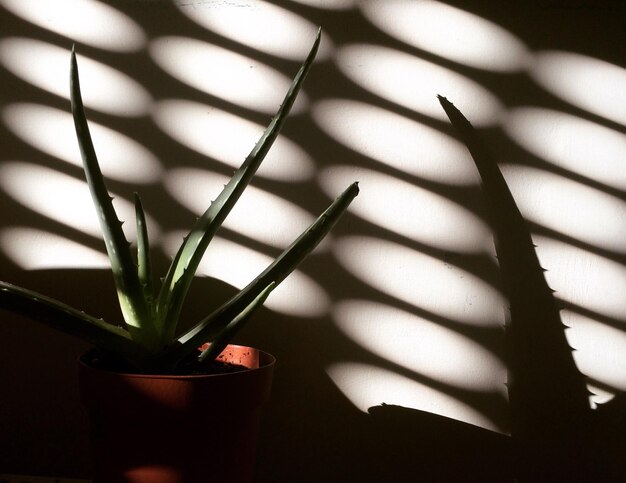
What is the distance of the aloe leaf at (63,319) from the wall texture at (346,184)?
250 mm

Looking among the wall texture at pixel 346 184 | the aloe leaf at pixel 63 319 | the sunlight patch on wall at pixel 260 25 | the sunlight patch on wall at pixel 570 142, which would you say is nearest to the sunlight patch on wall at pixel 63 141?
the wall texture at pixel 346 184

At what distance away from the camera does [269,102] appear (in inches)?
36.6

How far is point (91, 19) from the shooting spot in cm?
93

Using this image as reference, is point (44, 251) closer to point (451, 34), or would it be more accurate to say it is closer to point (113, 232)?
point (113, 232)

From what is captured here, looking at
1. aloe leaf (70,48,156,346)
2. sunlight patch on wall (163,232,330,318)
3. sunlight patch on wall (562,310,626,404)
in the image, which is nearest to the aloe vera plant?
aloe leaf (70,48,156,346)

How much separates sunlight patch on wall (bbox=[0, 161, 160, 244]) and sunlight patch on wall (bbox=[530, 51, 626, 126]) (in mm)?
677

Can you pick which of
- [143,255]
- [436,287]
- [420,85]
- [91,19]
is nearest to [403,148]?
[420,85]

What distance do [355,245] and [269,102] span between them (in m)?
0.27

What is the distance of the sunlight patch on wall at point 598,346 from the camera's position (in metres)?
0.93

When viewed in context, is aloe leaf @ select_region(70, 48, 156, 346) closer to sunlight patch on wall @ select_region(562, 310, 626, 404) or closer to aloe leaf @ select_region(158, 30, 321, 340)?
aloe leaf @ select_region(158, 30, 321, 340)

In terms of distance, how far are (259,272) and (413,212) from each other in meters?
0.27

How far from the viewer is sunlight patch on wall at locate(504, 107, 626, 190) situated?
92 cm

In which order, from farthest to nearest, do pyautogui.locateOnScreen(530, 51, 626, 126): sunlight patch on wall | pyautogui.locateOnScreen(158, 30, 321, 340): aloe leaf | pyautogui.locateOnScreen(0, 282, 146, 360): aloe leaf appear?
pyautogui.locateOnScreen(530, 51, 626, 126): sunlight patch on wall < pyautogui.locateOnScreen(158, 30, 321, 340): aloe leaf < pyautogui.locateOnScreen(0, 282, 146, 360): aloe leaf

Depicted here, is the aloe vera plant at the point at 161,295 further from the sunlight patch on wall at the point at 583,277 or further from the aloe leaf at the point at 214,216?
the sunlight patch on wall at the point at 583,277
